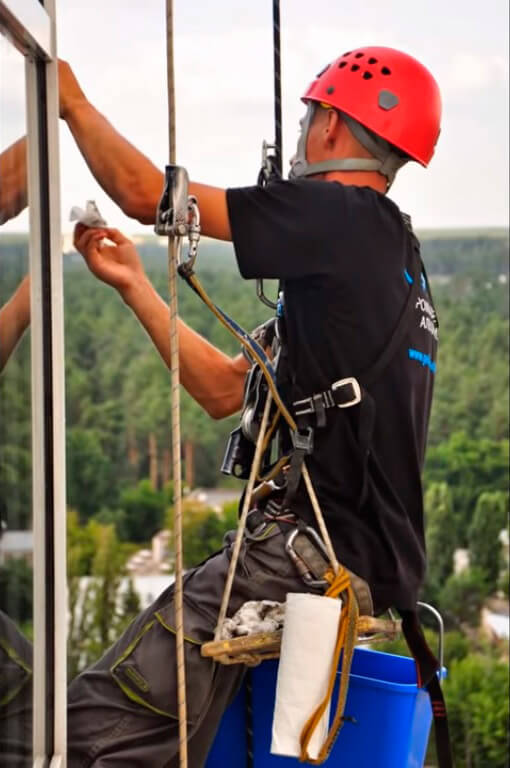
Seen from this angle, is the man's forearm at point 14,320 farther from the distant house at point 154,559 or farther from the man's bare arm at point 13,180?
the distant house at point 154,559

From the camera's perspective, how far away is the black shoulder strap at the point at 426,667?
2.10 m

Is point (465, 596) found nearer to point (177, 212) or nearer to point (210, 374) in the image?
point (210, 374)

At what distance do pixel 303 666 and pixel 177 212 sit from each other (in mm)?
639

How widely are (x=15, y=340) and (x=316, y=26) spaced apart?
2044 centimetres

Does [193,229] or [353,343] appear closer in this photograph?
[193,229]

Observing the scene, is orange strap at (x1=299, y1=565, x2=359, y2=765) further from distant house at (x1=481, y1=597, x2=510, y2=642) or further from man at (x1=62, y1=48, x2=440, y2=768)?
distant house at (x1=481, y1=597, x2=510, y2=642)

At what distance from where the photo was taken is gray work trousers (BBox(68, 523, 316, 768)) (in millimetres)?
1945

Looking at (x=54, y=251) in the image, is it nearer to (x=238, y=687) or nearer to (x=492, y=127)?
(x=238, y=687)

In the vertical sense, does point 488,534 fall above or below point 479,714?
above

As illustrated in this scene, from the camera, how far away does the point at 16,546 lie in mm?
1693

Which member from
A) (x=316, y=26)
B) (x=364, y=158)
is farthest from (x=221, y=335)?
(x=364, y=158)

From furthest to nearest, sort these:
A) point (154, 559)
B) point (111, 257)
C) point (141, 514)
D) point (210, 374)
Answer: point (141, 514) → point (154, 559) → point (210, 374) → point (111, 257)

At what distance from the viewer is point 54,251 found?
177cm

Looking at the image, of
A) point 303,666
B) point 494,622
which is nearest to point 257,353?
point 303,666
